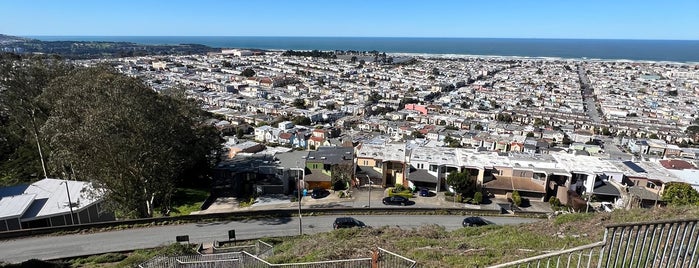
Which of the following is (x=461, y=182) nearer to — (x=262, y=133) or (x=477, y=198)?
(x=477, y=198)

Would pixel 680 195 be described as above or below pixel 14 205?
below

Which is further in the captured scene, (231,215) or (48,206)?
(231,215)

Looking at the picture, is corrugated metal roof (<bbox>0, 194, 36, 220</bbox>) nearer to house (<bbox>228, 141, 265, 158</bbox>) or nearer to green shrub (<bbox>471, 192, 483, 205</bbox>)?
house (<bbox>228, 141, 265, 158</bbox>)

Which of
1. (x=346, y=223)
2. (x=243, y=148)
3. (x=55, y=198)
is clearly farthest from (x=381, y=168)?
(x=55, y=198)

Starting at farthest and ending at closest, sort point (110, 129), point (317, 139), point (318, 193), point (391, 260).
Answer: point (317, 139) → point (318, 193) → point (110, 129) → point (391, 260)

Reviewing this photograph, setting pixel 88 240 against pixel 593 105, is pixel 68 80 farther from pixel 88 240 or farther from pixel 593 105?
pixel 593 105
